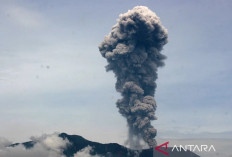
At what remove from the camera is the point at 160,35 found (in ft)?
314

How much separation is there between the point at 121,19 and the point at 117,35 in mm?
6064

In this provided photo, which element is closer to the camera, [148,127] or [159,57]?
[148,127]

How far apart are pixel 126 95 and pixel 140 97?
5.70 meters

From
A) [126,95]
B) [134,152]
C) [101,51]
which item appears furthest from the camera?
[134,152]

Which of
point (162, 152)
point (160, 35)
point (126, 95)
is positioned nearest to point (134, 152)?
point (162, 152)

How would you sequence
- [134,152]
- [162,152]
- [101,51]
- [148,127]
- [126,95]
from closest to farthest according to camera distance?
1. [148,127]
2. [126,95]
3. [101,51]
4. [162,152]
5. [134,152]

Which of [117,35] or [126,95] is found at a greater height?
[117,35]

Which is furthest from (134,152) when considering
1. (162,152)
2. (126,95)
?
(126,95)

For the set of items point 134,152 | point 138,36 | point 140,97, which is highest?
point 138,36

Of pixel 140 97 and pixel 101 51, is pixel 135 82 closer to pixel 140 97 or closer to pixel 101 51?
pixel 140 97

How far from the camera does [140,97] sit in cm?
9200

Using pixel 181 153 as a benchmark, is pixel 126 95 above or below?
above

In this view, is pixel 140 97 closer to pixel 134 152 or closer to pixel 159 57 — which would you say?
pixel 159 57

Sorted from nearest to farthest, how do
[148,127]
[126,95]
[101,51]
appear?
[148,127]
[126,95]
[101,51]
